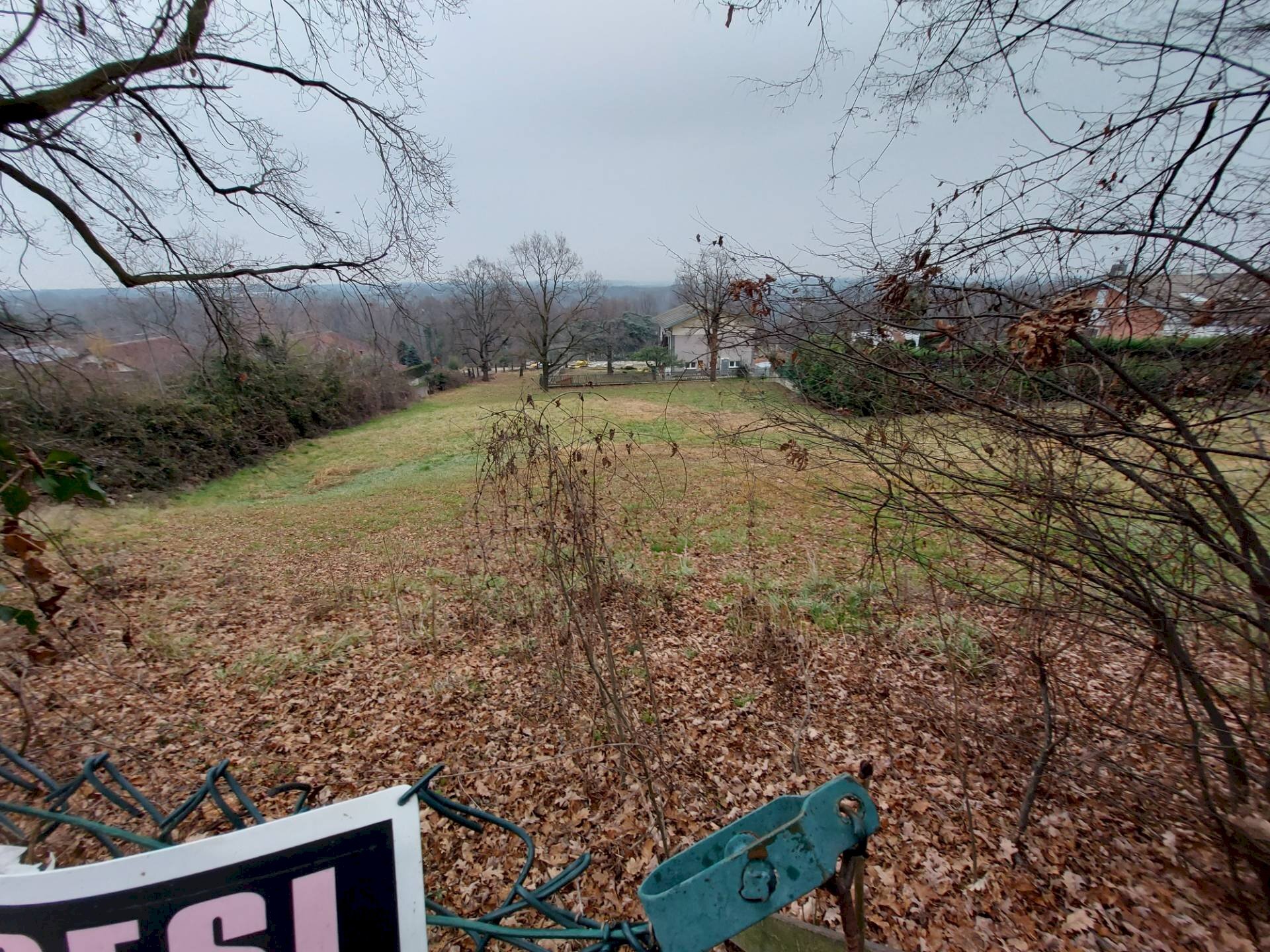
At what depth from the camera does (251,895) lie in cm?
82

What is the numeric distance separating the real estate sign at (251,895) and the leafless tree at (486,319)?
1335 inches

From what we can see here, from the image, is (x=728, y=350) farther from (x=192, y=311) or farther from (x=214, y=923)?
(x=192, y=311)

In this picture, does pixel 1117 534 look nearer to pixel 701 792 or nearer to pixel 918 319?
pixel 918 319

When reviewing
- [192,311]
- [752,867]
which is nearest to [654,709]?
[752,867]

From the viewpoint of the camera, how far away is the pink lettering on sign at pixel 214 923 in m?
0.79

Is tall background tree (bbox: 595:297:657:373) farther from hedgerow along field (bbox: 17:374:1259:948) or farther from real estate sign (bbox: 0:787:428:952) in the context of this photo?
real estate sign (bbox: 0:787:428:952)

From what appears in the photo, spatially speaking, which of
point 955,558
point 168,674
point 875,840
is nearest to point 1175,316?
point 955,558

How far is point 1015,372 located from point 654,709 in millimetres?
2406

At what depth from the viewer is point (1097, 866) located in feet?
7.69

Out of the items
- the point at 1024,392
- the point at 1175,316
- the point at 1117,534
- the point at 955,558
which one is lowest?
the point at 955,558

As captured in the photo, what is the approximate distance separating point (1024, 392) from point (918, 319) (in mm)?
541

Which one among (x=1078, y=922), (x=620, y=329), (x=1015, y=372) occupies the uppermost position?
(x=620, y=329)

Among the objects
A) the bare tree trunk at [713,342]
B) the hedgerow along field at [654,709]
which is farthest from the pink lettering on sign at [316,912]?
the bare tree trunk at [713,342]

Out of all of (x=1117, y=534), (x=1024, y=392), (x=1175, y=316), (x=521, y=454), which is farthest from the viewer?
(x=521, y=454)
